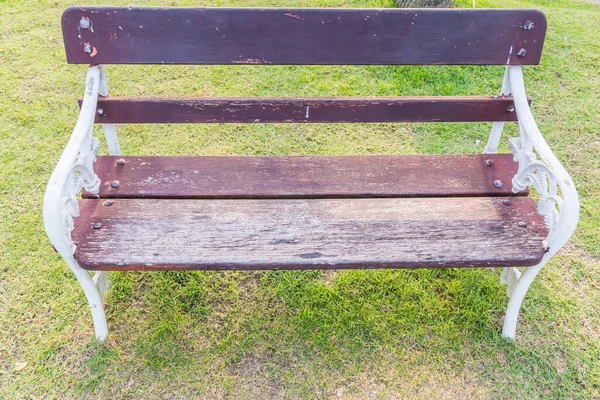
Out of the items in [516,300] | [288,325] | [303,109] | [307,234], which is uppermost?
[303,109]

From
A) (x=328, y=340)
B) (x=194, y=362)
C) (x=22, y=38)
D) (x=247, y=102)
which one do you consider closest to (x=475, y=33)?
(x=247, y=102)

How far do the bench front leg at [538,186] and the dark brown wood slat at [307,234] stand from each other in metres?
0.09

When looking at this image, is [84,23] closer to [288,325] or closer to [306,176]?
[306,176]

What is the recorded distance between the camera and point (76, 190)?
7.10 ft

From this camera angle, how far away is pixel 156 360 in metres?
2.43

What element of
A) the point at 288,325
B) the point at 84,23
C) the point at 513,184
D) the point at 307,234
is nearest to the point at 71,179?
the point at 84,23

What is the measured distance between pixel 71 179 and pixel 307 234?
1045 millimetres

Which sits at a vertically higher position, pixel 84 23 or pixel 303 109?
pixel 84 23

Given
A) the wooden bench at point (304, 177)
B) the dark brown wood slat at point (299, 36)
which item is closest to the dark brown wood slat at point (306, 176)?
the wooden bench at point (304, 177)

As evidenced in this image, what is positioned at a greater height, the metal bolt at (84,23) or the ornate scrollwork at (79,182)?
the metal bolt at (84,23)

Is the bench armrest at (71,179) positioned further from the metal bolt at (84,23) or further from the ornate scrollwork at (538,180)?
the ornate scrollwork at (538,180)

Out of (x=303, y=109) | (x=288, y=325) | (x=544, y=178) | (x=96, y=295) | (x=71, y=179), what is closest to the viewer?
(x=71, y=179)

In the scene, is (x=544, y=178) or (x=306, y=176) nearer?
(x=544, y=178)

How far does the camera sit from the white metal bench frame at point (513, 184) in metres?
1.99
